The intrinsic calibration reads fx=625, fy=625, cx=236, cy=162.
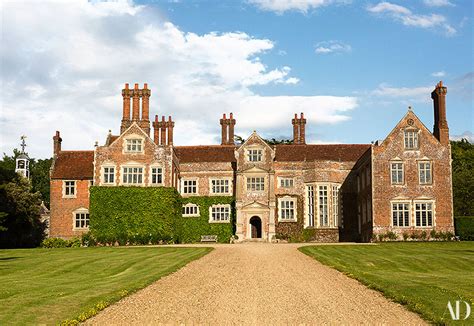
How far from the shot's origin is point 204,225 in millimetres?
47281

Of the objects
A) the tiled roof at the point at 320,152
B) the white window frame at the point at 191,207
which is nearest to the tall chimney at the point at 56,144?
the white window frame at the point at 191,207

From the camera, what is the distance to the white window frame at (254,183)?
154 ft

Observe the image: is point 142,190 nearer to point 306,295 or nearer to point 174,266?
point 174,266

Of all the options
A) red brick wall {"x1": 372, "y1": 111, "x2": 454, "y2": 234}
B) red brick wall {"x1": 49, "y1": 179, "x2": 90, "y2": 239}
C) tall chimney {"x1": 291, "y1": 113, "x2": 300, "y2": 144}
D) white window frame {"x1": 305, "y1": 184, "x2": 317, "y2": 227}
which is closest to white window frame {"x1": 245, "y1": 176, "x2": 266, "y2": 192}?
white window frame {"x1": 305, "y1": 184, "x2": 317, "y2": 227}

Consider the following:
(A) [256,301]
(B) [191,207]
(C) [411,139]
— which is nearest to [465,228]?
(C) [411,139]

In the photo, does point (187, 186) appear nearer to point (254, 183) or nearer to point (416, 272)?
point (254, 183)

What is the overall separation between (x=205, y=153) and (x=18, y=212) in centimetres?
1496

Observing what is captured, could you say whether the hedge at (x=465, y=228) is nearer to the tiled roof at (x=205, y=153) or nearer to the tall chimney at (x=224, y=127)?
the tiled roof at (x=205, y=153)

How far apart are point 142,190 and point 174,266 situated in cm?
2101

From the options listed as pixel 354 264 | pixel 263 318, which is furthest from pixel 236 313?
pixel 354 264

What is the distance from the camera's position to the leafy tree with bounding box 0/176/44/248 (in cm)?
4566

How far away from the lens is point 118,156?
4553 cm

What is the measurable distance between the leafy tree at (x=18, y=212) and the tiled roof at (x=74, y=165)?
2585mm

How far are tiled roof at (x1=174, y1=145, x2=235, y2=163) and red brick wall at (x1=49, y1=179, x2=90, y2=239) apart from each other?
787cm
